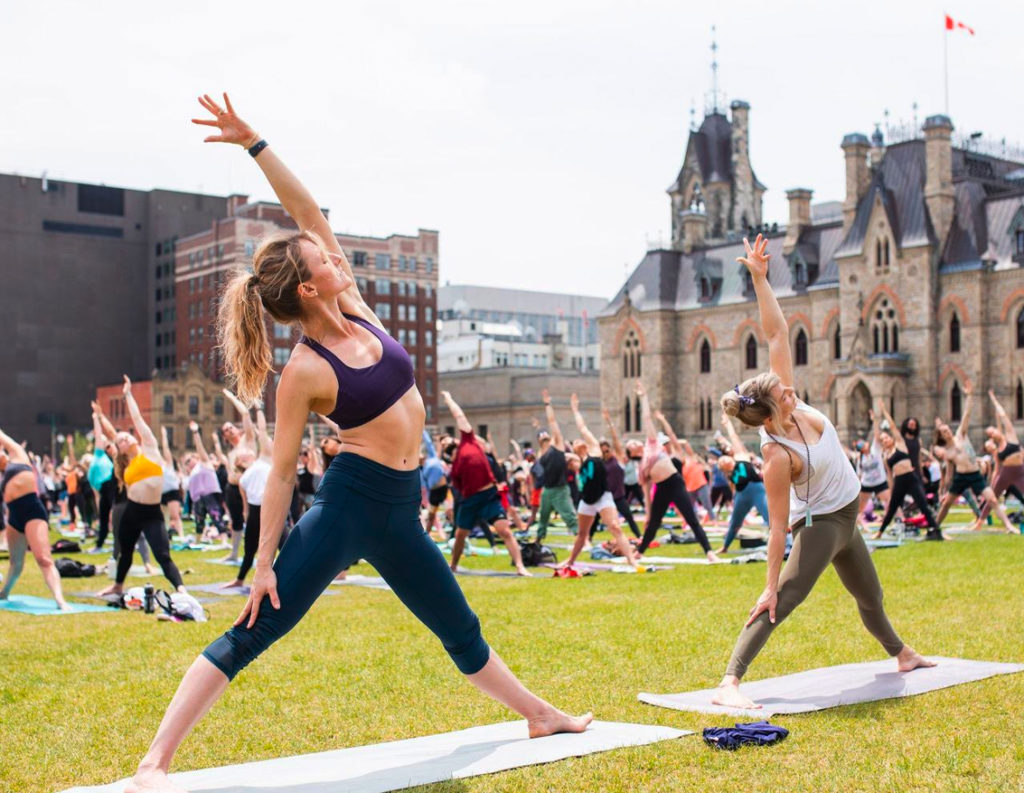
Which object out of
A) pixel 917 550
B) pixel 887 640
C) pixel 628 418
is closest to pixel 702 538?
pixel 917 550

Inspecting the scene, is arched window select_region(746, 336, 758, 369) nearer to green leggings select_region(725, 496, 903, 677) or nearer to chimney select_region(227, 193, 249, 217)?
chimney select_region(227, 193, 249, 217)

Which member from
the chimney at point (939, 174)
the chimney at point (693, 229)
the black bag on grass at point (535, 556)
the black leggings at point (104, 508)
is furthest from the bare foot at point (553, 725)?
the chimney at point (693, 229)

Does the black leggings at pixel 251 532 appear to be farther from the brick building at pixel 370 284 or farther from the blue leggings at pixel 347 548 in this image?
the brick building at pixel 370 284

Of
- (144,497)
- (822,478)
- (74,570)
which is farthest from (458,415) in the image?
(822,478)

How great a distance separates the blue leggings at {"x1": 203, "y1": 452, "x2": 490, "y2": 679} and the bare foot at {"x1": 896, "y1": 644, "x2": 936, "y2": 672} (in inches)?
142

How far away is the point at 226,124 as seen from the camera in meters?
5.50

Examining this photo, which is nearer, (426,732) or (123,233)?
(426,732)

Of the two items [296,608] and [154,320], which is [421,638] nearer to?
[296,608]

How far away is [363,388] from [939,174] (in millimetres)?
60787

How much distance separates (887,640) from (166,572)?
7593 mm

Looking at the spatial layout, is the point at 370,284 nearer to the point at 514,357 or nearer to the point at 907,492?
the point at 514,357

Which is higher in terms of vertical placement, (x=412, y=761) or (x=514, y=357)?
(x=514, y=357)

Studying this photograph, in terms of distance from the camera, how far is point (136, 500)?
1250cm

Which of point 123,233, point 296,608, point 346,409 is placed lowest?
point 296,608
